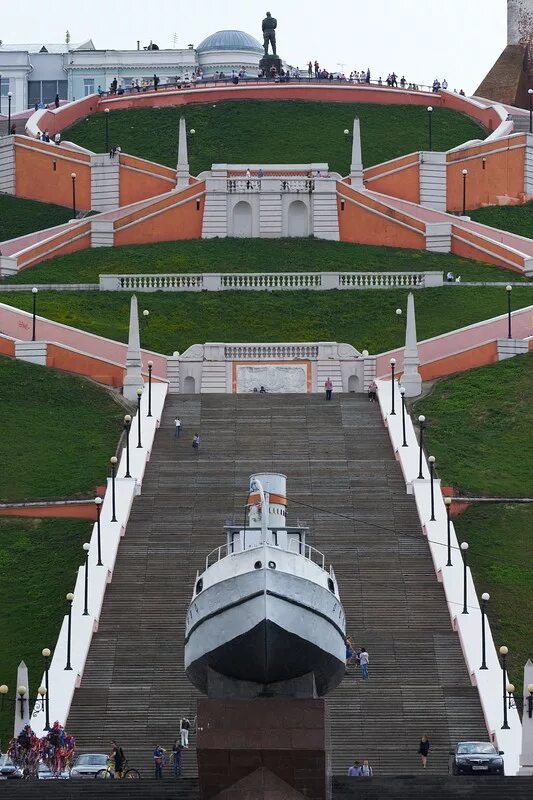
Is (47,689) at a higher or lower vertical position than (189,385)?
lower

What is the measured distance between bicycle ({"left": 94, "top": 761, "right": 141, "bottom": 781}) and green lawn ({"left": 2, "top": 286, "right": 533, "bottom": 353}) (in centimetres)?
2954

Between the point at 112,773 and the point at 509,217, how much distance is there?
5022 centimetres

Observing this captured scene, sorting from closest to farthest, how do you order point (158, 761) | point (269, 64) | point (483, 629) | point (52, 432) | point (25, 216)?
point (158, 761)
point (483, 629)
point (52, 432)
point (25, 216)
point (269, 64)

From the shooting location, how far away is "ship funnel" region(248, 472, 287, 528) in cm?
5237

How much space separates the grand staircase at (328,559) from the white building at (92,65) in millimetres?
53228

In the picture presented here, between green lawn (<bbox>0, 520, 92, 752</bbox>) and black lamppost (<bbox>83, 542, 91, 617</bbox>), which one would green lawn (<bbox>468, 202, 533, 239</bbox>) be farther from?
black lamppost (<bbox>83, 542, 91, 617</bbox>)

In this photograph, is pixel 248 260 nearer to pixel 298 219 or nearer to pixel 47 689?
pixel 298 219

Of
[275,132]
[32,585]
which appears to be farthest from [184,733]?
[275,132]

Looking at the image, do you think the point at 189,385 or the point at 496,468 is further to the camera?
the point at 189,385

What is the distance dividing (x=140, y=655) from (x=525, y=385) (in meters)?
21.6

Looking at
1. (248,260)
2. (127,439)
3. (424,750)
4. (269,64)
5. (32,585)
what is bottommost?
(424,750)

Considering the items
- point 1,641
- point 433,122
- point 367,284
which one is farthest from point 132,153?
point 1,641

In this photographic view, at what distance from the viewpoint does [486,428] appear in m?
74.4

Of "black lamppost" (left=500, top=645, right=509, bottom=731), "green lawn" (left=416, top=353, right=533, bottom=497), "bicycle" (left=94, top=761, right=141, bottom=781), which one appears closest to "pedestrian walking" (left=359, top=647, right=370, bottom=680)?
"black lamppost" (left=500, top=645, right=509, bottom=731)
